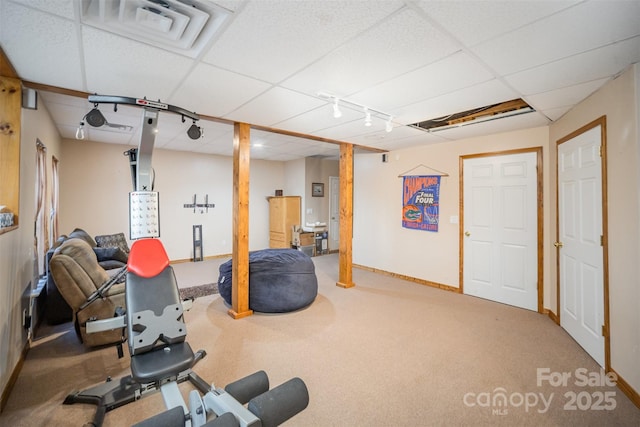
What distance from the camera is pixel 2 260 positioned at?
76.6 inches

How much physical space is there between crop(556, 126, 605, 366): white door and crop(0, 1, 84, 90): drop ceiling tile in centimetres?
401

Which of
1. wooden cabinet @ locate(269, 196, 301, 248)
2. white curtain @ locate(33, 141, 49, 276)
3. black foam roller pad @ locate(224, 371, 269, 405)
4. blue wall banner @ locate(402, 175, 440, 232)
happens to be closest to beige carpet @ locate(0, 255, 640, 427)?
black foam roller pad @ locate(224, 371, 269, 405)

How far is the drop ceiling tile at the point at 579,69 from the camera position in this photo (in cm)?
185

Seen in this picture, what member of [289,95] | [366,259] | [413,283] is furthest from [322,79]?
[366,259]

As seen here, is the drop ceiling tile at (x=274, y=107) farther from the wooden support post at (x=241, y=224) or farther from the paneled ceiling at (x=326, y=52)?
the wooden support post at (x=241, y=224)

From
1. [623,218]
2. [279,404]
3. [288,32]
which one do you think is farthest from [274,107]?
[623,218]

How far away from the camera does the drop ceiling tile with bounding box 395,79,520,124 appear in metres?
2.47

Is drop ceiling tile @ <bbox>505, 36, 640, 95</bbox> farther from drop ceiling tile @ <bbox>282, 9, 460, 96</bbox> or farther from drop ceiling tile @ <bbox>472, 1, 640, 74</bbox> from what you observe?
drop ceiling tile @ <bbox>282, 9, 460, 96</bbox>

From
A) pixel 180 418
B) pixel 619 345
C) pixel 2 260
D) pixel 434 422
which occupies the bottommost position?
pixel 434 422

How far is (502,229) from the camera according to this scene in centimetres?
400

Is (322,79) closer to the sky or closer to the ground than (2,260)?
closer to the sky

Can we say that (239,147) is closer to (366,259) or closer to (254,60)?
(254,60)

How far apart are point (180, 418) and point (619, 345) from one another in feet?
9.92

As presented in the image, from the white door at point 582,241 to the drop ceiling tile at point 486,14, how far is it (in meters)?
1.63
